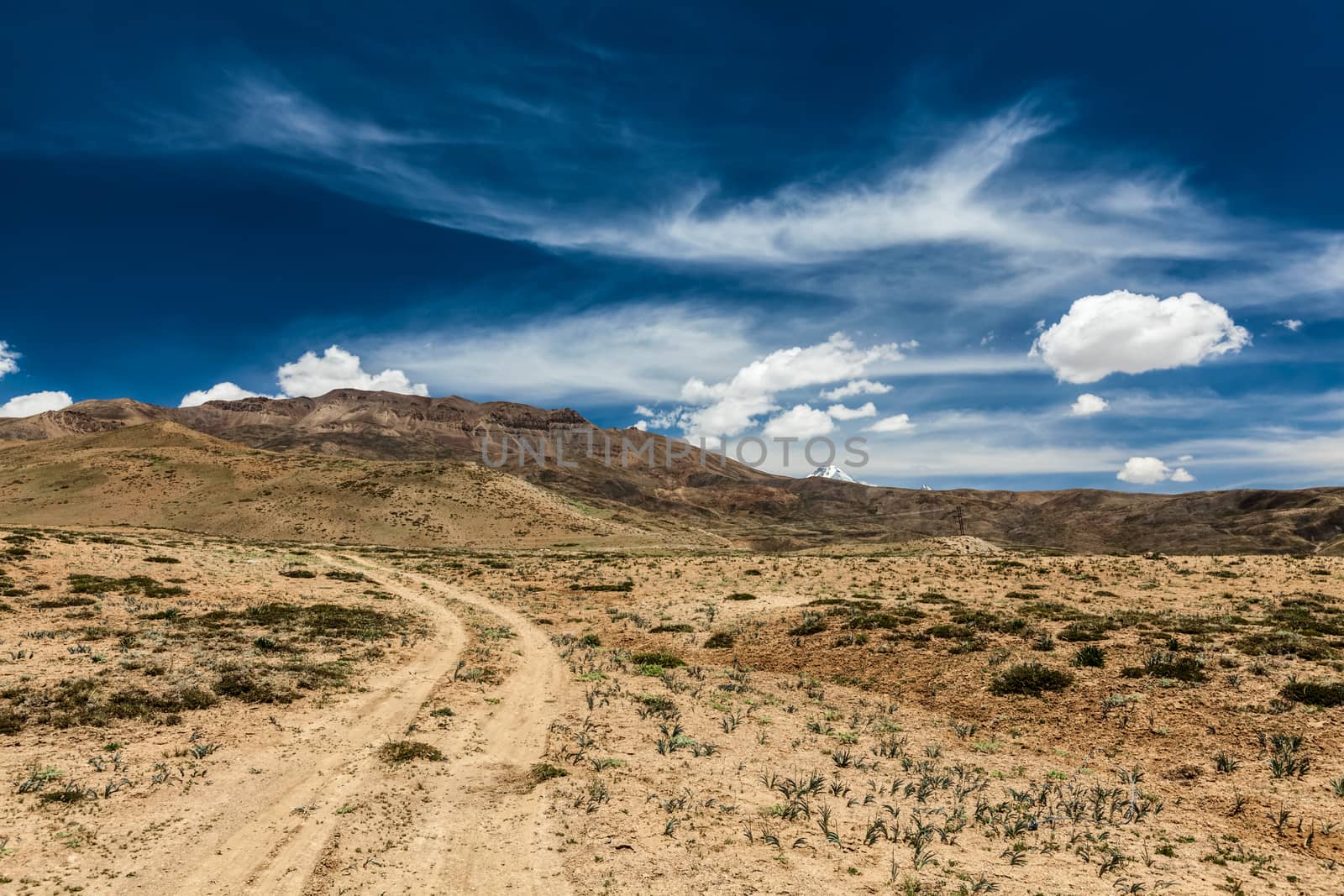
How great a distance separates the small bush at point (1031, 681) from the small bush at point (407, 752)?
1419cm

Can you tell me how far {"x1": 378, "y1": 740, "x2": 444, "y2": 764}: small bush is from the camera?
11.9m

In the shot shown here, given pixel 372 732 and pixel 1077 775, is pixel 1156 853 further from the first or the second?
pixel 372 732

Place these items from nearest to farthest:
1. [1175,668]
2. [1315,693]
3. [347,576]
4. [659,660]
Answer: [1315,693]
[1175,668]
[659,660]
[347,576]

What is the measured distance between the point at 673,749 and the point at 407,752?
17.5ft

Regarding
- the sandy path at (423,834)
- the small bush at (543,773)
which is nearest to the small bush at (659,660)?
the sandy path at (423,834)

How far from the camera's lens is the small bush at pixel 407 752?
39.0ft

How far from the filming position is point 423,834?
9.13 metres

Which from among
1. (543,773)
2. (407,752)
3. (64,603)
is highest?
(64,603)

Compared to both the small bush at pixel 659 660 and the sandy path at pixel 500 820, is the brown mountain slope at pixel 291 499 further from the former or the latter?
A: the sandy path at pixel 500 820

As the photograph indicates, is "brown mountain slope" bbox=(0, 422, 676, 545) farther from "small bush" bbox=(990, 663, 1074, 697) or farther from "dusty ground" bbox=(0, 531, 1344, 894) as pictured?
"small bush" bbox=(990, 663, 1074, 697)

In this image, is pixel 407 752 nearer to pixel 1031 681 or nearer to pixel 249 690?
pixel 249 690

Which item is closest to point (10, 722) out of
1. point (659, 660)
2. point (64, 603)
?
point (64, 603)

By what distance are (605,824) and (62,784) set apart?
8908mm

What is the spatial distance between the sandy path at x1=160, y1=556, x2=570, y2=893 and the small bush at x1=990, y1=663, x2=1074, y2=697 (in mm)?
12032
